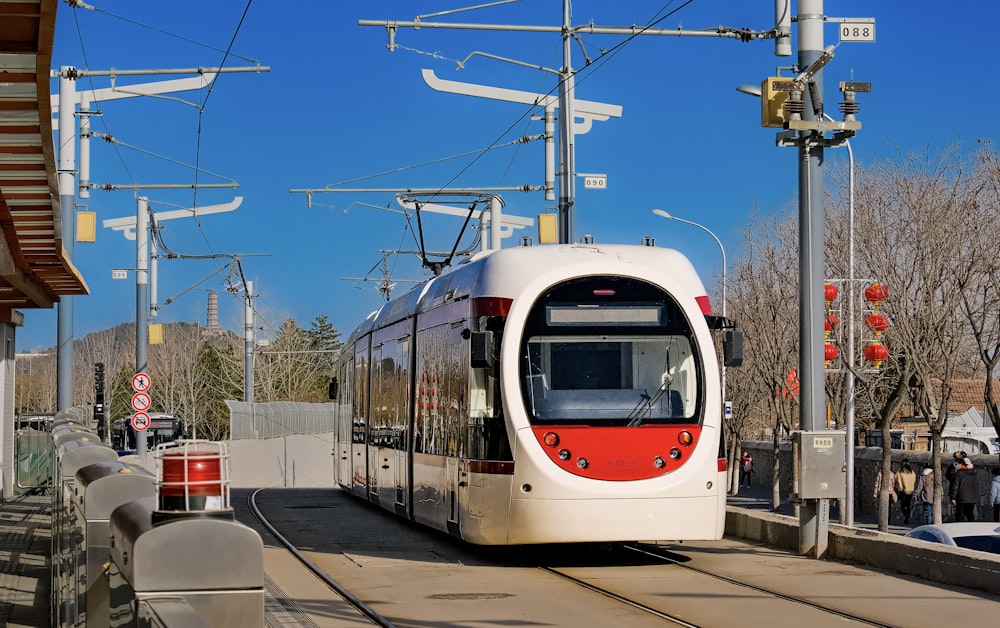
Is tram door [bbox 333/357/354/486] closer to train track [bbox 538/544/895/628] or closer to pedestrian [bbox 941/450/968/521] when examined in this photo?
train track [bbox 538/544/895/628]

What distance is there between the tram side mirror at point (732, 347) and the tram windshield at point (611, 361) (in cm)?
34

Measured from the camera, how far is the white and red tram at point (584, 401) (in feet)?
46.8

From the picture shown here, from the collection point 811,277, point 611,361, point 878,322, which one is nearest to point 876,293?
point 878,322

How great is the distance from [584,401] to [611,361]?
21.2 inches

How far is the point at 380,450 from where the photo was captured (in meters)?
22.4

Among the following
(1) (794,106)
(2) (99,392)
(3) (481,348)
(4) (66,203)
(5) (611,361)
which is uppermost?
(4) (66,203)

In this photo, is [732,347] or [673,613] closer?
[673,613]

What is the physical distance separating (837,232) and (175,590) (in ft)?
100

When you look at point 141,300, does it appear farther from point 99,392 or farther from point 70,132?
point 70,132

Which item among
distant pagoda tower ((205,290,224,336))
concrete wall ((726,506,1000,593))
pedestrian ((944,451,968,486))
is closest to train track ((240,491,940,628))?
concrete wall ((726,506,1000,593))

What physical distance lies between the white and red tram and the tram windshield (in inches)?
0.5

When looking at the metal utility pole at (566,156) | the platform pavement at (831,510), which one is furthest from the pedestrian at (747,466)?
the metal utility pole at (566,156)

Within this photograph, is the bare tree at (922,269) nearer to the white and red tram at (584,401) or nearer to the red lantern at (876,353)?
the red lantern at (876,353)

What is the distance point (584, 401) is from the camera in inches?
575
